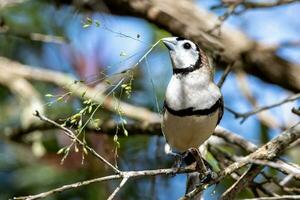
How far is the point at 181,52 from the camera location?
7.25 ft

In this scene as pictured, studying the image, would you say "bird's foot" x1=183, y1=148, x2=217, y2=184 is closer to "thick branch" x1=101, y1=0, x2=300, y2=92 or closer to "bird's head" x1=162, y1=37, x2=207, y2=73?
"bird's head" x1=162, y1=37, x2=207, y2=73

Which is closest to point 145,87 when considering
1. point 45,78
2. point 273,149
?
point 45,78

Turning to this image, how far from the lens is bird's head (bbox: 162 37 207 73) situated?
218 cm

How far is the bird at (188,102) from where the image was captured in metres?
2.02

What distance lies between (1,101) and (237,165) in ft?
7.78

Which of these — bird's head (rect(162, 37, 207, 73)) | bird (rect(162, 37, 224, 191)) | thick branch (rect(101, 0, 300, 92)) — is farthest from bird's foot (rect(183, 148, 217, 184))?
thick branch (rect(101, 0, 300, 92))

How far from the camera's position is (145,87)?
12.3ft

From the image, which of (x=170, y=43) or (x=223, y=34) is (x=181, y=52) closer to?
(x=170, y=43)

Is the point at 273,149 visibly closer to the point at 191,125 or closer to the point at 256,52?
the point at 191,125

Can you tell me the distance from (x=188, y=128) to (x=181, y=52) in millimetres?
287

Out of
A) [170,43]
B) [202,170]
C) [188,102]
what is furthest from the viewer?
[170,43]

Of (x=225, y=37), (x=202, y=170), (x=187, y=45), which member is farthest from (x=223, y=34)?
(x=202, y=170)

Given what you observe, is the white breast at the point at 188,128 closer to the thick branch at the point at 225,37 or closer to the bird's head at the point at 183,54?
the bird's head at the point at 183,54

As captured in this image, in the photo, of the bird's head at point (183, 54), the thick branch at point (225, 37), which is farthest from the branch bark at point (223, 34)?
the bird's head at point (183, 54)
